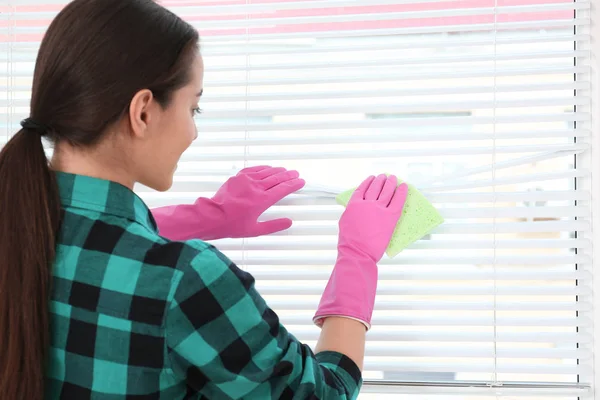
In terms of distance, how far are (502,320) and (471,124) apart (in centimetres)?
38

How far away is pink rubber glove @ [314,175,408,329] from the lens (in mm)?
1068

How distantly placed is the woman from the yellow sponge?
383 millimetres

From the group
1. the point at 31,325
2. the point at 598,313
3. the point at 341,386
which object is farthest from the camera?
the point at 598,313

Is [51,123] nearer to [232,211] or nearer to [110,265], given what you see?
[110,265]

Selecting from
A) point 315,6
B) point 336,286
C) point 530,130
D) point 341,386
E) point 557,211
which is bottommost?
point 341,386

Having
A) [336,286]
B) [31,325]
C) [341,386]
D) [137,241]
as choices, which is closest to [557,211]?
[336,286]

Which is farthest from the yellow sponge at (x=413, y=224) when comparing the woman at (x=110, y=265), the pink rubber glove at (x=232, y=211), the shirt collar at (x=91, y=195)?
the shirt collar at (x=91, y=195)

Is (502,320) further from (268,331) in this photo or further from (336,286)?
A: (268,331)

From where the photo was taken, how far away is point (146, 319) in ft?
2.73

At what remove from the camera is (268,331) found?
87cm

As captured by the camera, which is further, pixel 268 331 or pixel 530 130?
pixel 530 130

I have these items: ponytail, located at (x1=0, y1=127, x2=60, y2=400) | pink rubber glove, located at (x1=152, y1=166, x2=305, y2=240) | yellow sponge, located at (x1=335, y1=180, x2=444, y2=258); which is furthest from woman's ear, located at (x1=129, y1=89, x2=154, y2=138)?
yellow sponge, located at (x1=335, y1=180, x2=444, y2=258)

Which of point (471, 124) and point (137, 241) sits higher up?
point (471, 124)

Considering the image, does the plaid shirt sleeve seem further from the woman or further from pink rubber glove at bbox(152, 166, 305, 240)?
pink rubber glove at bbox(152, 166, 305, 240)
